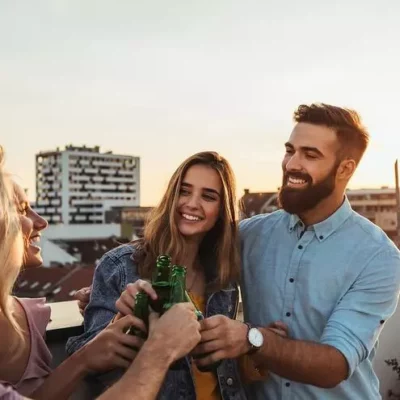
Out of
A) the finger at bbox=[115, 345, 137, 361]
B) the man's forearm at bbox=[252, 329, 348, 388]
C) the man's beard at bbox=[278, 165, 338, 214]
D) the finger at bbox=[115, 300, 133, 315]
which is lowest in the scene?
the man's forearm at bbox=[252, 329, 348, 388]

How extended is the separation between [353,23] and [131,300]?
302 inches

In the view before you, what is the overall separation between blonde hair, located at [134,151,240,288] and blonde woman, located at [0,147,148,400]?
1.29ft

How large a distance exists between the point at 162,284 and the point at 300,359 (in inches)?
20.1

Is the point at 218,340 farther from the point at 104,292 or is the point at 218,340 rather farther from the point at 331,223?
the point at 331,223

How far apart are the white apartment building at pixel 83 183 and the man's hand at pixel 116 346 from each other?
95.5 meters

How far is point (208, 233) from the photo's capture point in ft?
7.68

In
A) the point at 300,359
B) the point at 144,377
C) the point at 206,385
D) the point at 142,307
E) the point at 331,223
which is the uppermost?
the point at 331,223

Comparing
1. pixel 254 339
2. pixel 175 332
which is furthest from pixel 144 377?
pixel 254 339

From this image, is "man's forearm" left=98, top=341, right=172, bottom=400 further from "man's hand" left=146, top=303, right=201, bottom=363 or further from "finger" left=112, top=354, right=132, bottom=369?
"finger" left=112, top=354, right=132, bottom=369

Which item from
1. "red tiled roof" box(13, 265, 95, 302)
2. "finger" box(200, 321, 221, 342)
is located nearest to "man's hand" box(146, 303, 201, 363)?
"finger" box(200, 321, 221, 342)

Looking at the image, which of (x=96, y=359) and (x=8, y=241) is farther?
(x=96, y=359)

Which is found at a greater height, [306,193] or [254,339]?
[306,193]

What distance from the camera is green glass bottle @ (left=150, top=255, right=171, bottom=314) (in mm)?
1578

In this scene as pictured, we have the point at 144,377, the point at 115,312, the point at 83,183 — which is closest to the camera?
the point at 144,377
